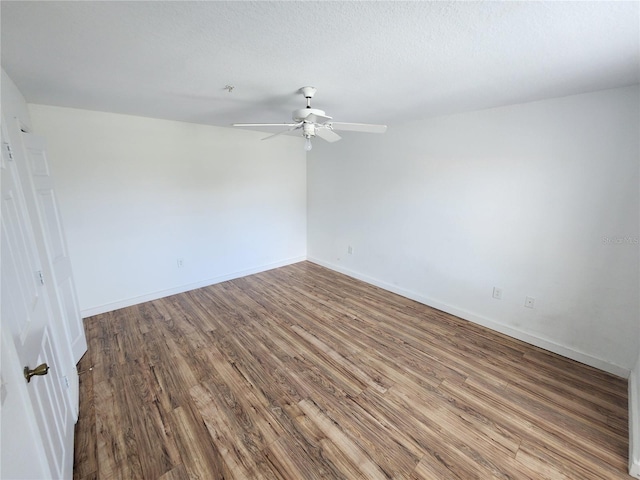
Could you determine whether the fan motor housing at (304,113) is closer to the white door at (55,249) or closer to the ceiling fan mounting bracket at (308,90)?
the ceiling fan mounting bracket at (308,90)

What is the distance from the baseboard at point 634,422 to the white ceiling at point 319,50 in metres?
2.14

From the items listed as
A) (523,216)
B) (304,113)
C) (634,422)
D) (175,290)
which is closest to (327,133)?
(304,113)

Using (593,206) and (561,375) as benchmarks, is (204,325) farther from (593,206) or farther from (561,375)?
(593,206)

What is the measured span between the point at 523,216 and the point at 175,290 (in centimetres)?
417

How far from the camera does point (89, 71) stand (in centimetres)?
177

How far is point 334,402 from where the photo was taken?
196 cm

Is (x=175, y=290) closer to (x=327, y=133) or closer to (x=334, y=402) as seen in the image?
(x=334, y=402)

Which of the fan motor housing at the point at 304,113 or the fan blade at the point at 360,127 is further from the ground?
the fan motor housing at the point at 304,113

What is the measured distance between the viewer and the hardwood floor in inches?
61.0

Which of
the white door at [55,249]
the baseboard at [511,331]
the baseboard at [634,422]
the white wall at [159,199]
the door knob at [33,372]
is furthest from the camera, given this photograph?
the white wall at [159,199]

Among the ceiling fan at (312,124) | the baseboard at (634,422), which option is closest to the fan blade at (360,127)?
the ceiling fan at (312,124)

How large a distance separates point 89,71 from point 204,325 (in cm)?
237

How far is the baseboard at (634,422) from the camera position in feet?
4.88

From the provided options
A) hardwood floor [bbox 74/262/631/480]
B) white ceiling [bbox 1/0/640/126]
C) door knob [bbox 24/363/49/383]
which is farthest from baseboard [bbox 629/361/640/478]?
door knob [bbox 24/363/49/383]
